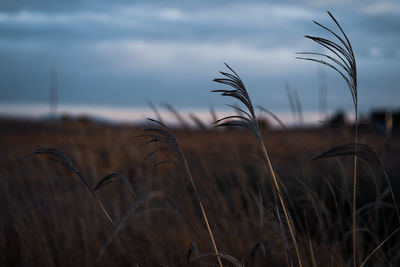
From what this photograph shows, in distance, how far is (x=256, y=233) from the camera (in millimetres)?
2219

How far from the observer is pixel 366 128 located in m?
2.68

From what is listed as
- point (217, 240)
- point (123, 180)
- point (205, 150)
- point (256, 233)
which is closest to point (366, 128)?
point (256, 233)

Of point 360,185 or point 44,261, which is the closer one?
point 44,261

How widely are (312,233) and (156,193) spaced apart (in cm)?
227

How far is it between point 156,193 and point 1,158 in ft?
29.1

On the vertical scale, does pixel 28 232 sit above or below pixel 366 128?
below

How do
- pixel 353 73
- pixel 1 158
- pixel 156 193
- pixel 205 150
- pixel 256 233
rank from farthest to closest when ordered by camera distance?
pixel 205 150 → pixel 1 158 → pixel 256 233 → pixel 353 73 → pixel 156 193

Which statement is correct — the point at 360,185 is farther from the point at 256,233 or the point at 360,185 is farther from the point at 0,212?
the point at 0,212

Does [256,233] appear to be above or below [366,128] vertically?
below

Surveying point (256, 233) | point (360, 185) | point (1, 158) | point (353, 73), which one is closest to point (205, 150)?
point (1, 158)

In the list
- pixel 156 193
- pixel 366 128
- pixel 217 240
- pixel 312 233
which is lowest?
pixel 312 233

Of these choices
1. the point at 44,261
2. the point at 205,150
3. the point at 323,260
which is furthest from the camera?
the point at 205,150

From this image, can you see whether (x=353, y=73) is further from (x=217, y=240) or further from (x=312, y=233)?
(x=312, y=233)

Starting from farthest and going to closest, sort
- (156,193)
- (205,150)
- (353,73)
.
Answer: (205,150)
(353,73)
(156,193)
